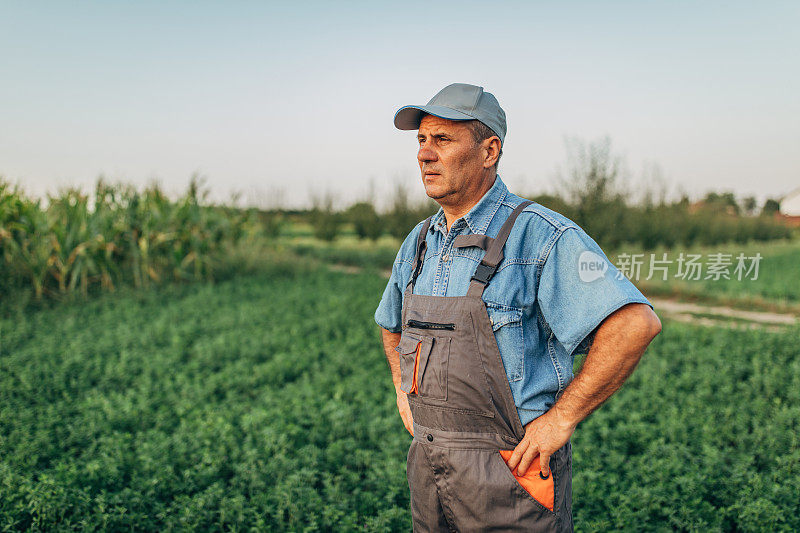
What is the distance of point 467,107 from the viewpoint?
1718 mm

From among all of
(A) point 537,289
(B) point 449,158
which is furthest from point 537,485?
(B) point 449,158

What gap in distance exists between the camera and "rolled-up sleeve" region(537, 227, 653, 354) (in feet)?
4.89

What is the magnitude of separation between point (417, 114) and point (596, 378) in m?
1.07

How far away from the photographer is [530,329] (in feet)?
5.59

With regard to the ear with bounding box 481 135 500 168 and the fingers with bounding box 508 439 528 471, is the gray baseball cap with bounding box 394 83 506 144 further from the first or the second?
the fingers with bounding box 508 439 528 471

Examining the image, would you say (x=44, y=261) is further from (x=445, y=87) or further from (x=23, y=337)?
(x=445, y=87)

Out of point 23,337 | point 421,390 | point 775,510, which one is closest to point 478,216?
point 421,390

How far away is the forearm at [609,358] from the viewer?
147 centimetres

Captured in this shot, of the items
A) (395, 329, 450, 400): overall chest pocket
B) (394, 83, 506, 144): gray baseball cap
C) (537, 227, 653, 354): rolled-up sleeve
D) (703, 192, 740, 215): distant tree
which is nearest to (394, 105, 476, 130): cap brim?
(394, 83, 506, 144): gray baseball cap

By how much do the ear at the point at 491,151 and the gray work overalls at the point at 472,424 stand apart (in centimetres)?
18

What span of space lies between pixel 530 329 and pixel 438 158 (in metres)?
0.64

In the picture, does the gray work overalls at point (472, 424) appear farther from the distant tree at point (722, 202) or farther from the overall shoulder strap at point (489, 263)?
the distant tree at point (722, 202)

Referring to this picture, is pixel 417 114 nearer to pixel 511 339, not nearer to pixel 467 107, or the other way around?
pixel 467 107

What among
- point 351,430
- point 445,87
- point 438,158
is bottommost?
point 351,430
